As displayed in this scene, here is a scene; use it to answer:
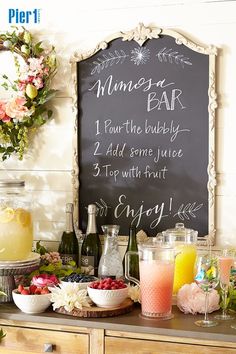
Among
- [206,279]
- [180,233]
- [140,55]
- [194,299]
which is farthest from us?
[140,55]

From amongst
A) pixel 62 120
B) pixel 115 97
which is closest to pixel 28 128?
pixel 62 120

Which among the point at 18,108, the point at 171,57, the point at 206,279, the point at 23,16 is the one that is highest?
the point at 23,16

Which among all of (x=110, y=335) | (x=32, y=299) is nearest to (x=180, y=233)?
(x=110, y=335)

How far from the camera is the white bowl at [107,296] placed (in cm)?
268

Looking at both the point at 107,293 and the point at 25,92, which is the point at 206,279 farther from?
the point at 25,92

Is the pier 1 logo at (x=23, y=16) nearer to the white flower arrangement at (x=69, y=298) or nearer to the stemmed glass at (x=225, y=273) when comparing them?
the white flower arrangement at (x=69, y=298)

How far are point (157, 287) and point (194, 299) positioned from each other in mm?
169

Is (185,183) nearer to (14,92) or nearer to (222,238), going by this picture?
(222,238)

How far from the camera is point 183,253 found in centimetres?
286

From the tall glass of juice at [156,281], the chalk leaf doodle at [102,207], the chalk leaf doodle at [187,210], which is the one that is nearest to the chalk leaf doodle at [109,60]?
the chalk leaf doodle at [102,207]

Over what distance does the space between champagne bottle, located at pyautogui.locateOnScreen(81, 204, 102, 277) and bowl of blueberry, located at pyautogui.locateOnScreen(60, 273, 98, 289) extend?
274 millimetres

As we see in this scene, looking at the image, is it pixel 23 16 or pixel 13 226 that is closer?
pixel 13 226

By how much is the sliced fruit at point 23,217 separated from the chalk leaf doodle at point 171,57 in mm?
926

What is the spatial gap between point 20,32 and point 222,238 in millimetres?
1394
